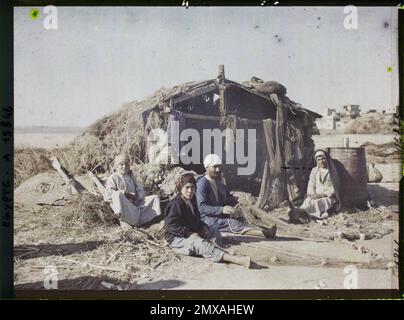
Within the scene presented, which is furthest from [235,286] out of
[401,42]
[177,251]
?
[401,42]

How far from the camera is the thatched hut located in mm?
4508

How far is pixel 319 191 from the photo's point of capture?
4582mm

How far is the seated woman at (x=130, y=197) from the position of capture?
4512mm

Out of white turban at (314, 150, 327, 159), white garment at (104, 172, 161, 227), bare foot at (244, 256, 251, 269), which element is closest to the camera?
bare foot at (244, 256, 251, 269)

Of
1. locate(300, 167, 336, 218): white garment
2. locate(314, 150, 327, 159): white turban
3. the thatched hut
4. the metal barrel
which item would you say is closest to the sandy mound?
the thatched hut

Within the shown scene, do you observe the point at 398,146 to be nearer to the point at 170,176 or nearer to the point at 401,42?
the point at 401,42

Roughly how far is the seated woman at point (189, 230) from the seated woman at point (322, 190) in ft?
3.10

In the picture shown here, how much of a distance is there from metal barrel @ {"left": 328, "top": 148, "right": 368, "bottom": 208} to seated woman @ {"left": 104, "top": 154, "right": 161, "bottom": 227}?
6.92ft

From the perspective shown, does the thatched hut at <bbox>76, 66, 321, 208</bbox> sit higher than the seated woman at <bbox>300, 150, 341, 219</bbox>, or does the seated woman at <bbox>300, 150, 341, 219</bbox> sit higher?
the thatched hut at <bbox>76, 66, 321, 208</bbox>

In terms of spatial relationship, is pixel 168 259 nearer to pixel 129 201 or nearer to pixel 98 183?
pixel 129 201

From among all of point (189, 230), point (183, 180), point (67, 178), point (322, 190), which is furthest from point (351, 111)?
point (67, 178)

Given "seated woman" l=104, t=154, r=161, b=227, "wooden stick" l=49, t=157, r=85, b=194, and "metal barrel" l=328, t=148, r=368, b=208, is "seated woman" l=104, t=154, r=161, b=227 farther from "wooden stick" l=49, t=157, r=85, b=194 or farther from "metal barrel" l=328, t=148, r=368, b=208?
"metal barrel" l=328, t=148, r=368, b=208

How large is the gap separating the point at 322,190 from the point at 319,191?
0.13ft
